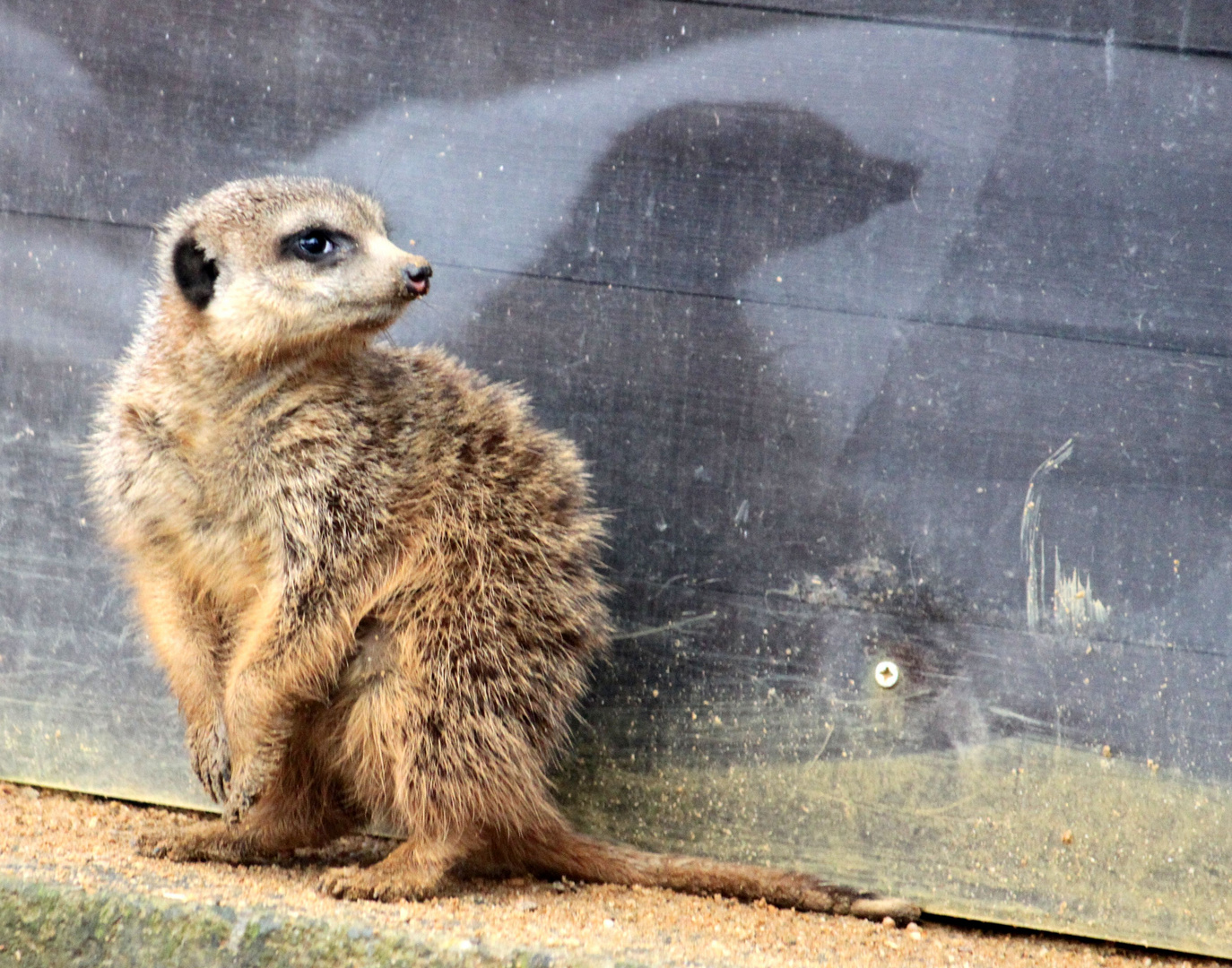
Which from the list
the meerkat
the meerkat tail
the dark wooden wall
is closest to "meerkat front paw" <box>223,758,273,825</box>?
the meerkat

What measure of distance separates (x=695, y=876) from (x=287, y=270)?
4.53 ft

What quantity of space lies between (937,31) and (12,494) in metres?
2.24

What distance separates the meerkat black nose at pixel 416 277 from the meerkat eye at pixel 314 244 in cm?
15

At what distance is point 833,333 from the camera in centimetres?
245

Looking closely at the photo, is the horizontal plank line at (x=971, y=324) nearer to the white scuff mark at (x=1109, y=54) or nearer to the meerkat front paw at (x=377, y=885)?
the white scuff mark at (x=1109, y=54)

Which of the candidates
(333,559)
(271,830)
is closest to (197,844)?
(271,830)

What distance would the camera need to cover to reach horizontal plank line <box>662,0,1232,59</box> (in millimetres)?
2303

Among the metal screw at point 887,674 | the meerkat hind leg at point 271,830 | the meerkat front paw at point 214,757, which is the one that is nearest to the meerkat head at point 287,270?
the meerkat front paw at point 214,757

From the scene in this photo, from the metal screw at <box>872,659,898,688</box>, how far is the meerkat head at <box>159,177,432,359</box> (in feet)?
4.03

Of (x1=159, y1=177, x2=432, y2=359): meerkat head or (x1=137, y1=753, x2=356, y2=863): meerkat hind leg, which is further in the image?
(x1=137, y1=753, x2=356, y2=863): meerkat hind leg

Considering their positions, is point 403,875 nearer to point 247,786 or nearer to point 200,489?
point 247,786

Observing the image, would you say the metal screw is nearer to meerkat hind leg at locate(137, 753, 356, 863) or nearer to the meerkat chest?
meerkat hind leg at locate(137, 753, 356, 863)

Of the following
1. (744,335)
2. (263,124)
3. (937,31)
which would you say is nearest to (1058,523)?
(744,335)

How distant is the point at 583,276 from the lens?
2482 mm
